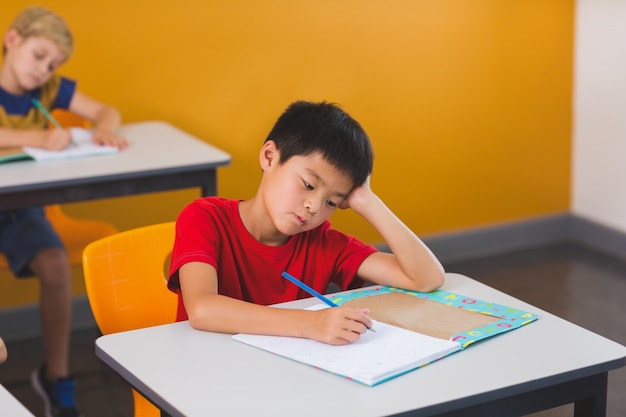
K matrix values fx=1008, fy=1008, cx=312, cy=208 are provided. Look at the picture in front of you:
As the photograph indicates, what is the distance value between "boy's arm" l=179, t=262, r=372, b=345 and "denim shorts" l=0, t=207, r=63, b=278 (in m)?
1.36

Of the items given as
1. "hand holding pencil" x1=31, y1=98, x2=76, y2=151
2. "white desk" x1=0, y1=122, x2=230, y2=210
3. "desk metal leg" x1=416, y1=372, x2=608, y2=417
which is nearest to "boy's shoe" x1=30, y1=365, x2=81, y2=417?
"white desk" x1=0, y1=122, x2=230, y2=210

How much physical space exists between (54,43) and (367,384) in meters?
1.97

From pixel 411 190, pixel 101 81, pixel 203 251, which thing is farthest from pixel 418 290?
pixel 411 190

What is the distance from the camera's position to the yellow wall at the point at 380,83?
3684 millimetres

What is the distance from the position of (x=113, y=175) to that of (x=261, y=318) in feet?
4.10

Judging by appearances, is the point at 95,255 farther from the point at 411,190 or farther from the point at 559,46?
the point at 559,46

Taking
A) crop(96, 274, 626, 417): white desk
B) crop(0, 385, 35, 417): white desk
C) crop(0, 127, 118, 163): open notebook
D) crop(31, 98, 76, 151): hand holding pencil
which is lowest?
crop(0, 385, 35, 417): white desk

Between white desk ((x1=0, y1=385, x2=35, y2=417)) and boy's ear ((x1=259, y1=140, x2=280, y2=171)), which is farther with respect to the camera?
boy's ear ((x1=259, y1=140, x2=280, y2=171))

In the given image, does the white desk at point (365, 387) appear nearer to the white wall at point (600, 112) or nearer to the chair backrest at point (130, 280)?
the chair backrest at point (130, 280)

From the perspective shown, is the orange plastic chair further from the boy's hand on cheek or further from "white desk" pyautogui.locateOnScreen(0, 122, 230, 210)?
"white desk" pyautogui.locateOnScreen(0, 122, 230, 210)

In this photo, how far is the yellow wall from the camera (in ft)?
12.1

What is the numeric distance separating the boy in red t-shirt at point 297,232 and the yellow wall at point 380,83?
1.77 meters

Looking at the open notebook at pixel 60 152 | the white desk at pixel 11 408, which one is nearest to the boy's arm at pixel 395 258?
the white desk at pixel 11 408

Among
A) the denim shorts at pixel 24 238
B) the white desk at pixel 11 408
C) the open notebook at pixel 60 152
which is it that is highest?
the open notebook at pixel 60 152
